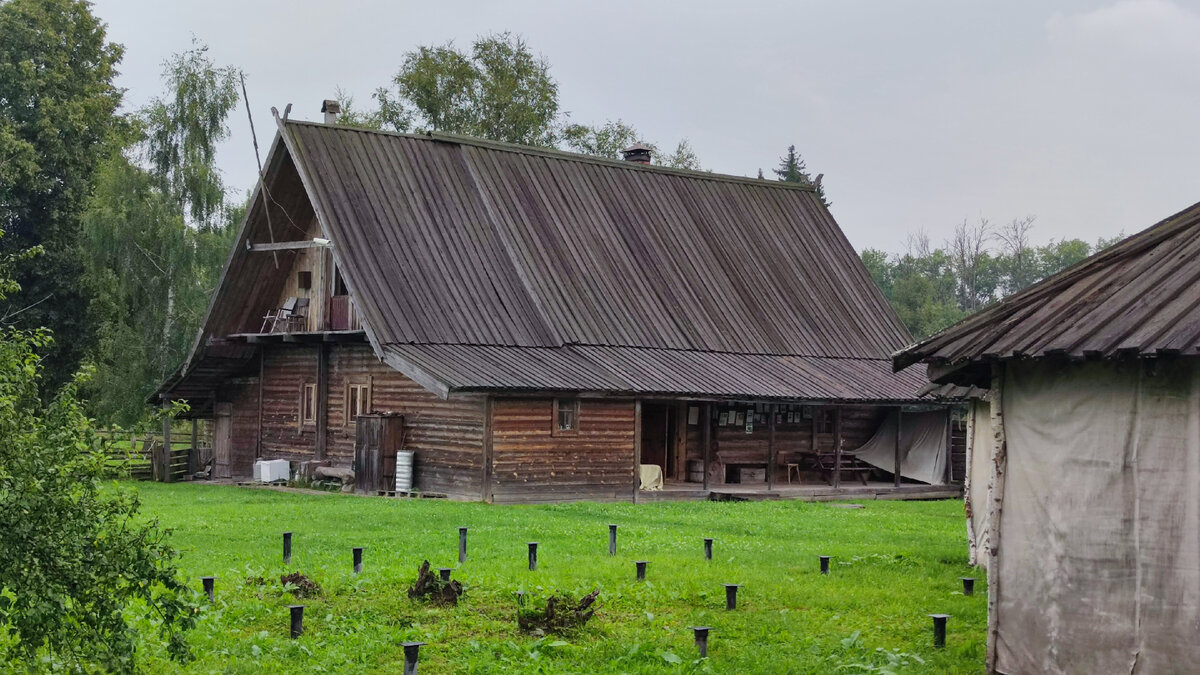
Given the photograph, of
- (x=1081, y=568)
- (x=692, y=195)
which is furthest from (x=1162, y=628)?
(x=692, y=195)

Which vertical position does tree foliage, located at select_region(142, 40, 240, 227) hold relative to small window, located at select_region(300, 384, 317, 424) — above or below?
above

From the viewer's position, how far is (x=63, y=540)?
8648mm

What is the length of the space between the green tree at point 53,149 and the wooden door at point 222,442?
11.4 meters

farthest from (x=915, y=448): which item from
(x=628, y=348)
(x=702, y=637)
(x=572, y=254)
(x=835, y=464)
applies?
(x=702, y=637)

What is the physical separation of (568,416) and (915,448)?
1037 cm

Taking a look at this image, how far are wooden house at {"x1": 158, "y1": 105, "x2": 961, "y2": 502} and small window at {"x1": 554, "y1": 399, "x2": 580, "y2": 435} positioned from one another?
42 millimetres

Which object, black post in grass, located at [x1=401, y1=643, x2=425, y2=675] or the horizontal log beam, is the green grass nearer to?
black post in grass, located at [x1=401, y1=643, x2=425, y2=675]

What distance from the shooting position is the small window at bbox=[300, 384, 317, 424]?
Answer: 109 feet

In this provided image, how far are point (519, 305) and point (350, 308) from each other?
3.57 meters

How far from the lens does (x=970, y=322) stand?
11.8m

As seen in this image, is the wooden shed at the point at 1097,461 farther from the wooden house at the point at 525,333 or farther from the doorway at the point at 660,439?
the doorway at the point at 660,439

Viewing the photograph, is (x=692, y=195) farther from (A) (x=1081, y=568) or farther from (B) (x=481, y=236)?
(A) (x=1081, y=568)

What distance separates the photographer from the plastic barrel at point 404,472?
2908cm

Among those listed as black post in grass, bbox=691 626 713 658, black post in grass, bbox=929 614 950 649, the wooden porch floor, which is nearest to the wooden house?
the wooden porch floor
